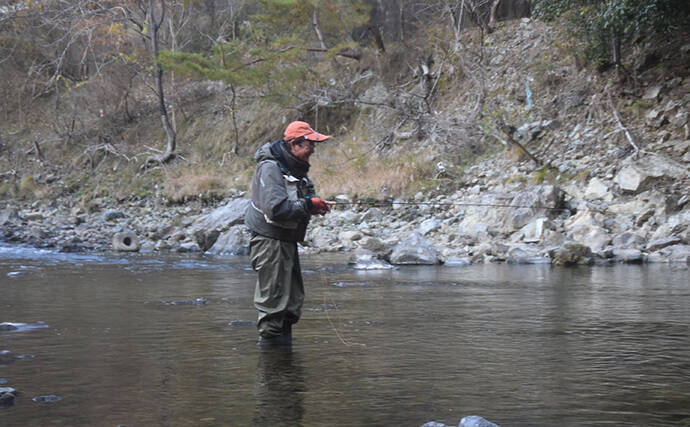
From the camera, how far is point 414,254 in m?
11.1

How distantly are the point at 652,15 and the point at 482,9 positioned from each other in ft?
33.0

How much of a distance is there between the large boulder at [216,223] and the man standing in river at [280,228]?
10.2m

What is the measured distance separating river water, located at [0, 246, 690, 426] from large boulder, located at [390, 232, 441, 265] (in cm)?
263

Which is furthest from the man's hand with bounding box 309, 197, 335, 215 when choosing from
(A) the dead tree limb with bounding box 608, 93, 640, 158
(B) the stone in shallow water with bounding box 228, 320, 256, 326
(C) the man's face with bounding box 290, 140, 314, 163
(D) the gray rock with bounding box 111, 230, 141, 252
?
(D) the gray rock with bounding box 111, 230, 141, 252

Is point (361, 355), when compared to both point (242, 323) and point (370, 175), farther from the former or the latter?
point (370, 175)

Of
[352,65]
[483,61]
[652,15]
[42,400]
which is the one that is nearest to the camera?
[42,400]

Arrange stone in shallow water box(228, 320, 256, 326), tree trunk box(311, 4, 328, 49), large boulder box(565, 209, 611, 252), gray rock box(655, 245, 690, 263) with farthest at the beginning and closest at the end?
tree trunk box(311, 4, 328, 49), large boulder box(565, 209, 611, 252), gray rock box(655, 245, 690, 263), stone in shallow water box(228, 320, 256, 326)

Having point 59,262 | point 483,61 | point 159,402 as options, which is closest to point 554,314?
point 159,402

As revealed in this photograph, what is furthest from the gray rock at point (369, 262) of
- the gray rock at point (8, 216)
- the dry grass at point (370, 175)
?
the gray rock at point (8, 216)

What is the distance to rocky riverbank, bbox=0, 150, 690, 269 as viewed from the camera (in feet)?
36.6

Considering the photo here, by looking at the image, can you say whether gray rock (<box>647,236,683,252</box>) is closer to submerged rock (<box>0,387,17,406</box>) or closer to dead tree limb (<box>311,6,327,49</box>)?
submerged rock (<box>0,387,17,406</box>)

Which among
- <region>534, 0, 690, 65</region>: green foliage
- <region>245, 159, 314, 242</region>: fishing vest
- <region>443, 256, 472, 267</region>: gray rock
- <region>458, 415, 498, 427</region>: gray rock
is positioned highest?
<region>534, 0, 690, 65</region>: green foliage

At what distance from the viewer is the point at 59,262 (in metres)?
11.7

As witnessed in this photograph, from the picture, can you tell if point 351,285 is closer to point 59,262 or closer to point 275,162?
point 275,162
